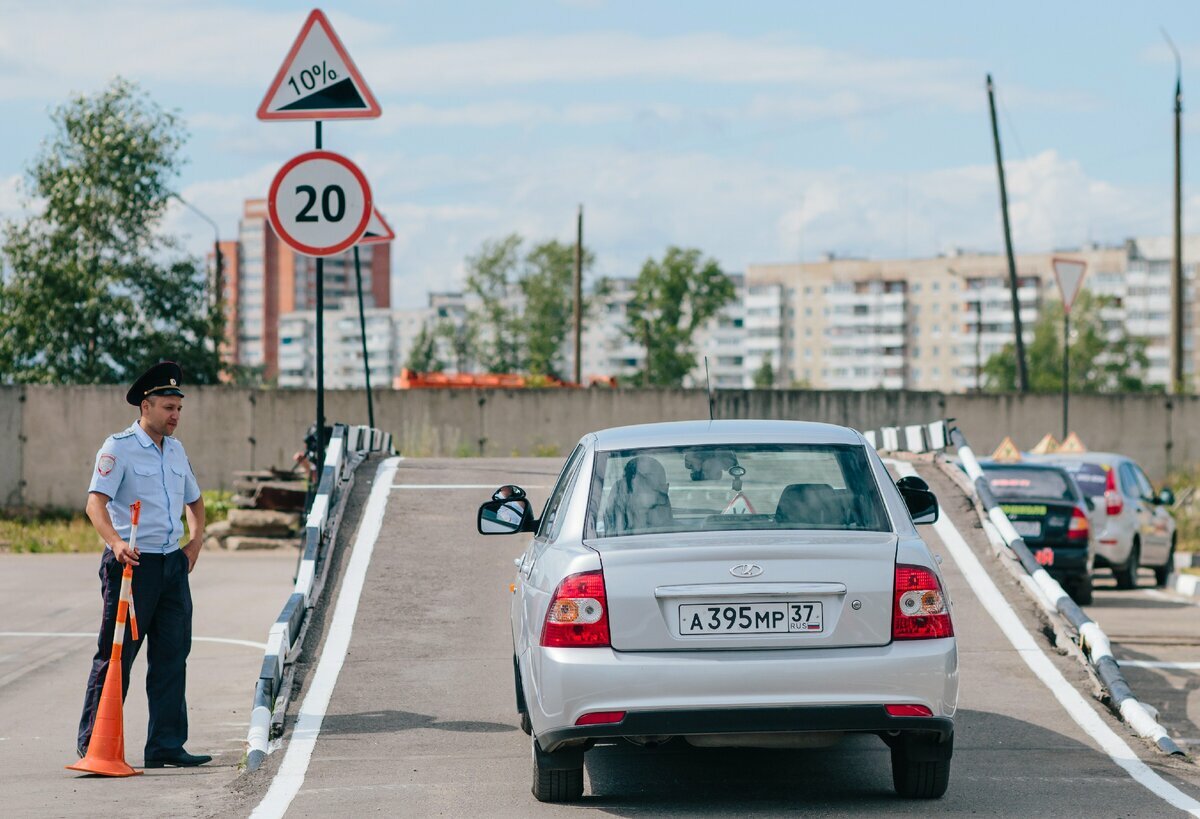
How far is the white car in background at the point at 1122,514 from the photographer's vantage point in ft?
63.6

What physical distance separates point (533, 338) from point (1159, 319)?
9909 centimetres

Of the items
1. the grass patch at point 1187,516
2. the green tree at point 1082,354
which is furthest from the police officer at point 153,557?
the green tree at point 1082,354

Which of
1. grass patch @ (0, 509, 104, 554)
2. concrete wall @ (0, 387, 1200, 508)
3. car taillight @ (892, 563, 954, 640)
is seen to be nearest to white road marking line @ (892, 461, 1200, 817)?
car taillight @ (892, 563, 954, 640)

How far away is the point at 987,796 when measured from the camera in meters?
6.99

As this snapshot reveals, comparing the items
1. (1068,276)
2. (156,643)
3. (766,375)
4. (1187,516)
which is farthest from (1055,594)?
(766,375)

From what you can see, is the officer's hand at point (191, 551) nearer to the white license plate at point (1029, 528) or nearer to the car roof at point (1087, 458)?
the white license plate at point (1029, 528)

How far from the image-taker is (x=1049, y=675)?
9.98m

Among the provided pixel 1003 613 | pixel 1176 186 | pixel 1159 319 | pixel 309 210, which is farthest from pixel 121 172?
pixel 1159 319

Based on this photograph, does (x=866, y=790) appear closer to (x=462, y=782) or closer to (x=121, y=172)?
(x=462, y=782)

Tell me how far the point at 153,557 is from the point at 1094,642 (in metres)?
A: 5.40

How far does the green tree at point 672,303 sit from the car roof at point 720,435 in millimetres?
106388

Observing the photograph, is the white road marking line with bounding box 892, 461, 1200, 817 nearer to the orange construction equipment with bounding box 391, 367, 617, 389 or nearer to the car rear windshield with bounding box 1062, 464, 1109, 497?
the car rear windshield with bounding box 1062, 464, 1109, 497

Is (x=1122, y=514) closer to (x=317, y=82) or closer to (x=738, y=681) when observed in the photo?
(x=317, y=82)

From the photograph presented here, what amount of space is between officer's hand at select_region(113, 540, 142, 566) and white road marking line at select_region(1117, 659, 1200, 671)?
7.56 metres
